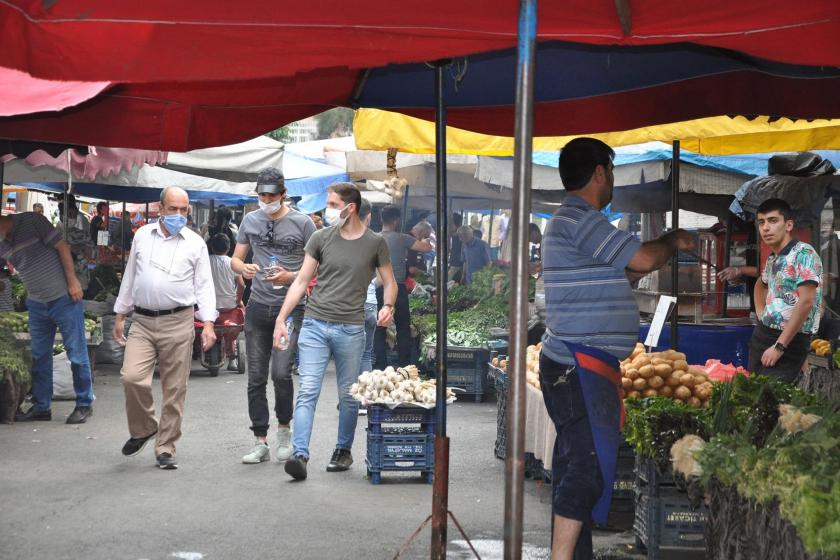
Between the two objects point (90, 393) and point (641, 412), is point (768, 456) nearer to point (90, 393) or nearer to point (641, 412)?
point (641, 412)

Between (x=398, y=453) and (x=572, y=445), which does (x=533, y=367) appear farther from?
(x=572, y=445)

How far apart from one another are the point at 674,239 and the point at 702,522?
1830mm

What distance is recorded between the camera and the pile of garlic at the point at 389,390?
27.0 feet

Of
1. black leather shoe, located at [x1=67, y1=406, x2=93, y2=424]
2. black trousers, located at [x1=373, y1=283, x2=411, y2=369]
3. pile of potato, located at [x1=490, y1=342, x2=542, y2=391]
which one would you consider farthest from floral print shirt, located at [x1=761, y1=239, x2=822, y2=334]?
black leather shoe, located at [x1=67, y1=406, x2=93, y2=424]

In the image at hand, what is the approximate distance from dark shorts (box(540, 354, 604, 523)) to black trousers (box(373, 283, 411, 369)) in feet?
28.3

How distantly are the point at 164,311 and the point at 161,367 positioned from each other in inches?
18.8

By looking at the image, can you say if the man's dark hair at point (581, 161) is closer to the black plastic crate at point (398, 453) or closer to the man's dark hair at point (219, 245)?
the black plastic crate at point (398, 453)

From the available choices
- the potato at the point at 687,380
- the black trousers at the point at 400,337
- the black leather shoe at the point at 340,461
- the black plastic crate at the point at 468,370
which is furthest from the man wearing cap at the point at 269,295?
the black trousers at the point at 400,337

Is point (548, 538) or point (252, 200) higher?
point (252, 200)

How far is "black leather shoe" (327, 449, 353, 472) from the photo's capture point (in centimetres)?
866

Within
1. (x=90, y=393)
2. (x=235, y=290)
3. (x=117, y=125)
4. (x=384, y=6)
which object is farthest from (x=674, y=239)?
(x=235, y=290)

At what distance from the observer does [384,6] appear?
139 inches

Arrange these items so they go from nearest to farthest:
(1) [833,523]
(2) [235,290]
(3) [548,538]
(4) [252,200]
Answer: (1) [833,523], (3) [548,538], (2) [235,290], (4) [252,200]

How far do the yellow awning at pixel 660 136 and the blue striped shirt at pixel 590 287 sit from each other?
8.59 ft
